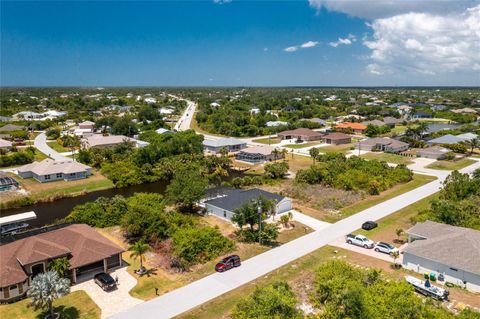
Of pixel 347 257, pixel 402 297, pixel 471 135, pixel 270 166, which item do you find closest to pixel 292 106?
pixel 471 135

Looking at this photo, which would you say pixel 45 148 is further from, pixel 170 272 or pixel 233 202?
pixel 170 272

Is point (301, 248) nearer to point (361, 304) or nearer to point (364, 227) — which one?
point (364, 227)

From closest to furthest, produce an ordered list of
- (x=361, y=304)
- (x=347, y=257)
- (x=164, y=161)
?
(x=361, y=304)
(x=347, y=257)
(x=164, y=161)

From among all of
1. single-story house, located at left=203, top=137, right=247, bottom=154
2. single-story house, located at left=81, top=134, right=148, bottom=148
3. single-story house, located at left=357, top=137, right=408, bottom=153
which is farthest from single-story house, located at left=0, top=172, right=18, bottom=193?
single-story house, located at left=357, top=137, right=408, bottom=153

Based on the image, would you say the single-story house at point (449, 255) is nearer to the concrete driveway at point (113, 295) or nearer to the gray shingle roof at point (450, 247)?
the gray shingle roof at point (450, 247)

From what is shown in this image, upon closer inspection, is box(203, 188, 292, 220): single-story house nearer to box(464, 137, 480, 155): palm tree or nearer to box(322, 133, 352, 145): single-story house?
box(322, 133, 352, 145): single-story house

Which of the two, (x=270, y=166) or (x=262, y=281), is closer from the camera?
(x=262, y=281)

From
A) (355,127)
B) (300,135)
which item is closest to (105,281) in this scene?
(300,135)
